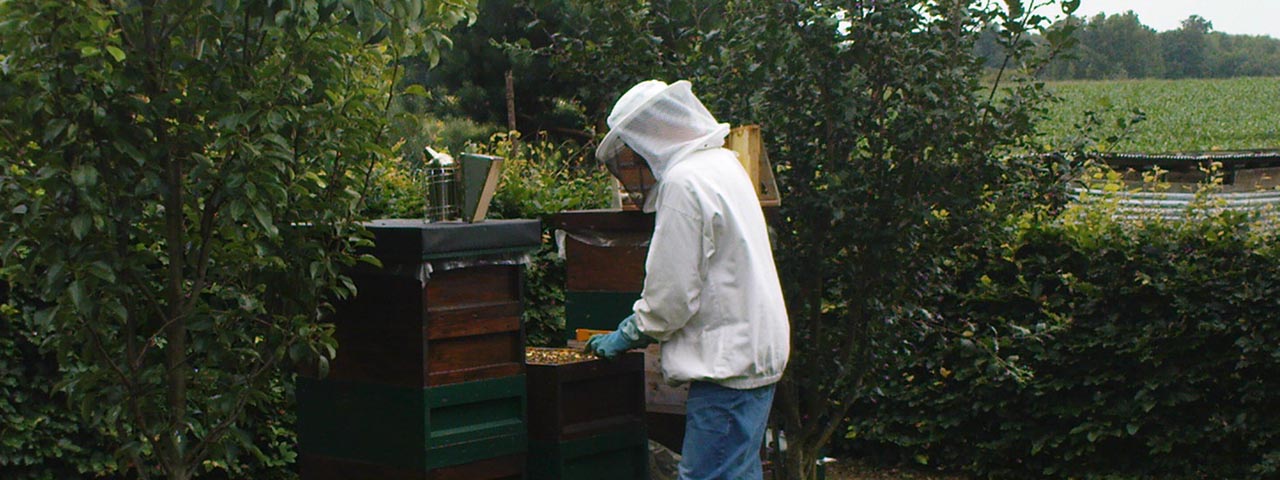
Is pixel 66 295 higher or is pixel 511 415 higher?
pixel 66 295

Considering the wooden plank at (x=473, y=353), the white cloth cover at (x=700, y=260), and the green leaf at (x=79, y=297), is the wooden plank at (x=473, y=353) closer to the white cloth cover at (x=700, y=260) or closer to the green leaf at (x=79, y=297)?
the white cloth cover at (x=700, y=260)

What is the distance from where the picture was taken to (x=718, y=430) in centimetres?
315

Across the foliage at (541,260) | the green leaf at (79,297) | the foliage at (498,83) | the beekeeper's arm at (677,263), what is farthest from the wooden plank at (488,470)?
the foliage at (498,83)

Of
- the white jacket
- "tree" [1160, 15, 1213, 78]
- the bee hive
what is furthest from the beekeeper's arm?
"tree" [1160, 15, 1213, 78]

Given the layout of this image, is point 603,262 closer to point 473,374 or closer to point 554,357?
point 554,357

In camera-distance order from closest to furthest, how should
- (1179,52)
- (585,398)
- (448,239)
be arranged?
(448,239) → (585,398) → (1179,52)

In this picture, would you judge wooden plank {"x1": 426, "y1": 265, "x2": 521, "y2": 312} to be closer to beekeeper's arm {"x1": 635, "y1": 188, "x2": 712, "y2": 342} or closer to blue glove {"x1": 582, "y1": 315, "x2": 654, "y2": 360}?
blue glove {"x1": 582, "y1": 315, "x2": 654, "y2": 360}

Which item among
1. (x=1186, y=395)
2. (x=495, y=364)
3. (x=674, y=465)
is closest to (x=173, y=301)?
(x=495, y=364)

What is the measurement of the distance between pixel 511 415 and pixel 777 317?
0.81 metres

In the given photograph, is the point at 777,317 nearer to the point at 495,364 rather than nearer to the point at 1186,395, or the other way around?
the point at 495,364

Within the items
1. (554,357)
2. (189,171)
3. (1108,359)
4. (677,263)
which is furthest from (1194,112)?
(189,171)

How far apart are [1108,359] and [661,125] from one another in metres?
2.98

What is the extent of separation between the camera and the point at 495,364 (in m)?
3.38

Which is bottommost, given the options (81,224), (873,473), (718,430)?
(873,473)
